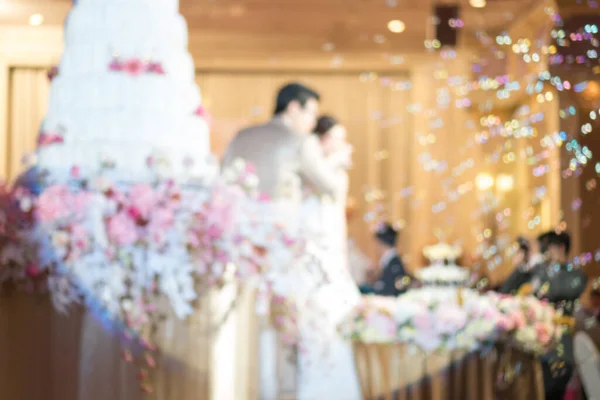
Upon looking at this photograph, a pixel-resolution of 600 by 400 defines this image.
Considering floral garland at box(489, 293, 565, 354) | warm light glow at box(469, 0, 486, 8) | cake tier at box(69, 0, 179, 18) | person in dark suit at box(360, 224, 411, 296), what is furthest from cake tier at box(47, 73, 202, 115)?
warm light glow at box(469, 0, 486, 8)

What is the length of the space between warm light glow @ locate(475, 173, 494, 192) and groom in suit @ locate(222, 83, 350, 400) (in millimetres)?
6117

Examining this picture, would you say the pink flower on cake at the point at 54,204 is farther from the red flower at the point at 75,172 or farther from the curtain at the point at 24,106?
the curtain at the point at 24,106

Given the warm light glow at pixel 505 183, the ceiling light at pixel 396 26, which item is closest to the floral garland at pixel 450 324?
the ceiling light at pixel 396 26

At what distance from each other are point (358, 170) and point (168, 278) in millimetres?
8630

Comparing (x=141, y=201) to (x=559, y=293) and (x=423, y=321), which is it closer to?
(x=423, y=321)

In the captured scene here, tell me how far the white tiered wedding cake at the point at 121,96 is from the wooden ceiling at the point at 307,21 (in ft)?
21.7

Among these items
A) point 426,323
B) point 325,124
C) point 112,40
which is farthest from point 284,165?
point 112,40

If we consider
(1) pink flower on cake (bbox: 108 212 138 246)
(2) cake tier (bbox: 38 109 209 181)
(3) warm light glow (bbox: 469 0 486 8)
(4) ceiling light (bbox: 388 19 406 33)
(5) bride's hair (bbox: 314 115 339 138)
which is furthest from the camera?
(4) ceiling light (bbox: 388 19 406 33)

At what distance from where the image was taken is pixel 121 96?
A: 7.12ft

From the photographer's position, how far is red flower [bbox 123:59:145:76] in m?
2.17

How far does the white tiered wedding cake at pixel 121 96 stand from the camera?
2.14m

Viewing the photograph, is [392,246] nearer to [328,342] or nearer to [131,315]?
[328,342]

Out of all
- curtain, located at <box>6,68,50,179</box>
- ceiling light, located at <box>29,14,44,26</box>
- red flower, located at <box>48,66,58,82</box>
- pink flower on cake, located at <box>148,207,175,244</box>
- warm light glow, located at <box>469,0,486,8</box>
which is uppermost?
ceiling light, located at <box>29,14,44,26</box>

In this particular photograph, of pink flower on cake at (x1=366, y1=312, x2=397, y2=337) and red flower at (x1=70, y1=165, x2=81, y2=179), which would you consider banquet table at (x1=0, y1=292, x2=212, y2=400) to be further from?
pink flower on cake at (x1=366, y1=312, x2=397, y2=337)
